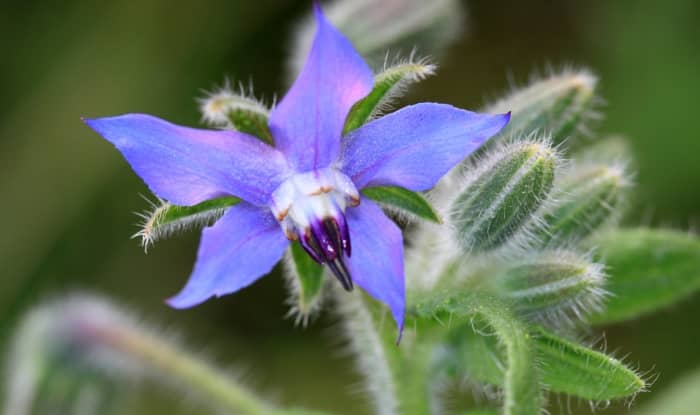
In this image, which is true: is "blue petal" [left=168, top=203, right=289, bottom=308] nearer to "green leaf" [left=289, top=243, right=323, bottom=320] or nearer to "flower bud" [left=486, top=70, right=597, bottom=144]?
"green leaf" [left=289, top=243, right=323, bottom=320]

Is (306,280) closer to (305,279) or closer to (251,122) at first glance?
(305,279)


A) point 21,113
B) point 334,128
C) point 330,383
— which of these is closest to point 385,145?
point 334,128

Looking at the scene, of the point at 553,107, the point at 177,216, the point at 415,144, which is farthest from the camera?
the point at 553,107

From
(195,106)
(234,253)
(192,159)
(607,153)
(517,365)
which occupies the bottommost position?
(517,365)

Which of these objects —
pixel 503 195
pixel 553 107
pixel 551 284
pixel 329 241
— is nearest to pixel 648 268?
pixel 553 107

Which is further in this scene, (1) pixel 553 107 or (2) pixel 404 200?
(1) pixel 553 107
